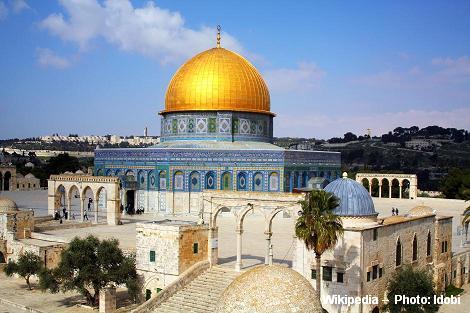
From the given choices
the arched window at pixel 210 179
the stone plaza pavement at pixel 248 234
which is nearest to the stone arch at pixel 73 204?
the stone plaza pavement at pixel 248 234

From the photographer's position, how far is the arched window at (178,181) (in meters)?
33.4

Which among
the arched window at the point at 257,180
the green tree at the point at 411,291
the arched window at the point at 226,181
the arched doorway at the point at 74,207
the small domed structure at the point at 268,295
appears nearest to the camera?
the small domed structure at the point at 268,295

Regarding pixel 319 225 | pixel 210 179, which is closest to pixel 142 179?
pixel 210 179

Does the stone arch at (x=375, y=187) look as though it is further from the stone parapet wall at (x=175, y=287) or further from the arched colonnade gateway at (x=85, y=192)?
the stone parapet wall at (x=175, y=287)

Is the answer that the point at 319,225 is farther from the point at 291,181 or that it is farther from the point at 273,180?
the point at 291,181

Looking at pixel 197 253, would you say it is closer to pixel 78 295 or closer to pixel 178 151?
pixel 78 295

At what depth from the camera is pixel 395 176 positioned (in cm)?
4553

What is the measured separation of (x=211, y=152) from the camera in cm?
3319

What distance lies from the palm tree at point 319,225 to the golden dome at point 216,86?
22.5 meters

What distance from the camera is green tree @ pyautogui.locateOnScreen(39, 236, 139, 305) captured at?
16.9 m

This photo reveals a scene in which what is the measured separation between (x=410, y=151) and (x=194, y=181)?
3382 inches

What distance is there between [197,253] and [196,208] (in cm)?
1470

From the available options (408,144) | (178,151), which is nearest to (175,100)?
(178,151)

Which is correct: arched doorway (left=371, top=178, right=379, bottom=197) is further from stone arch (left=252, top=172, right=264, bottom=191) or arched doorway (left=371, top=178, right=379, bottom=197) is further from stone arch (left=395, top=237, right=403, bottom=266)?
stone arch (left=395, top=237, right=403, bottom=266)
